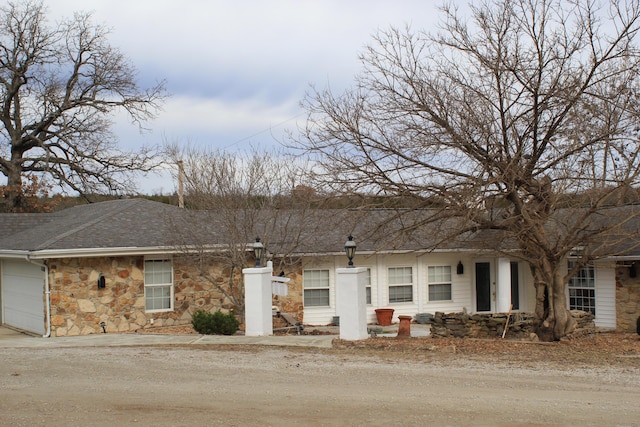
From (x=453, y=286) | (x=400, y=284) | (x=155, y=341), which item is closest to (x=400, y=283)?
(x=400, y=284)

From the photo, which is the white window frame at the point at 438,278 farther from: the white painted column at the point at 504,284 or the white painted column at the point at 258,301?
the white painted column at the point at 258,301

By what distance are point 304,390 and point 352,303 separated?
543 centimetres

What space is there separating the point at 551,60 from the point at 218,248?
383 inches

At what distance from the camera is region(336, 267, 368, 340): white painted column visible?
1486cm

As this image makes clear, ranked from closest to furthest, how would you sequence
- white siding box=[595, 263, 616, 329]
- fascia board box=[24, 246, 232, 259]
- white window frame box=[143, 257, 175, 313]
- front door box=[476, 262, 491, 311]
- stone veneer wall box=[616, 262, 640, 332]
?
fascia board box=[24, 246, 232, 259] → white window frame box=[143, 257, 175, 313] → stone veneer wall box=[616, 262, 640, 332] → white siding box=[595, 263, 616, 329] → front door box=[476, 262, 491, 311]

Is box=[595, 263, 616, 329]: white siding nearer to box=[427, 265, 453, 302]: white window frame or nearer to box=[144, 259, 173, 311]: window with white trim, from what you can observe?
box=[427, 265, 453, 302]: white window frame

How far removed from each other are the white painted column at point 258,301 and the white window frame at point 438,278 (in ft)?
26.6

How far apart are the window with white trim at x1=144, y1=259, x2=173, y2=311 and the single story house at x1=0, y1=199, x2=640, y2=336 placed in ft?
0.09

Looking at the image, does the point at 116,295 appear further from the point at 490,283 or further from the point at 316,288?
the point at 490,283

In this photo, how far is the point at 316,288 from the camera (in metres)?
A: 21.8

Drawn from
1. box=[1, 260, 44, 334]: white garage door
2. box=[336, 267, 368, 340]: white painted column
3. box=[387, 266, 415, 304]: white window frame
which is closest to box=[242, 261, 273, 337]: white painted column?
box=[336, 267, 368, 340]: white painted column

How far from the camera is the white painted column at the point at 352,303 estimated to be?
1486 centimetres

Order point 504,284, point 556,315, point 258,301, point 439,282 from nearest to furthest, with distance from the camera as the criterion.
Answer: point 556,315, point 258,301, point 504,284, point 439,282

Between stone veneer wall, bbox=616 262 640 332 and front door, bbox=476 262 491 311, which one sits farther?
front door, bbox=476 262 491 311
